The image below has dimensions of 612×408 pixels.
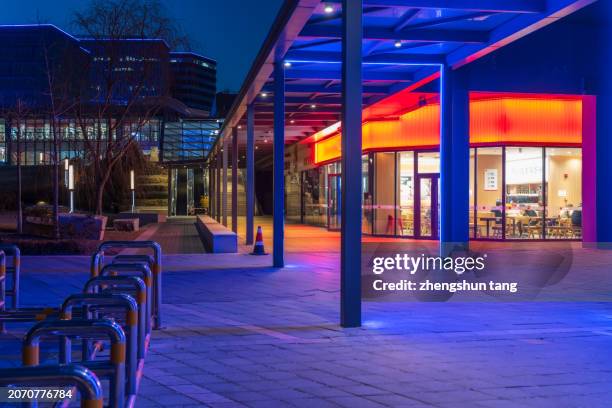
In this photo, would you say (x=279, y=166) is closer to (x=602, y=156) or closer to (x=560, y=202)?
(x=602, y=156)

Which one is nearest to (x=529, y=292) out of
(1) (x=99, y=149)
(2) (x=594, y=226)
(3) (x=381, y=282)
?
(3) (x=381, y=282)

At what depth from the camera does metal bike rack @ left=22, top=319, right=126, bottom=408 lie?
370 centimetres

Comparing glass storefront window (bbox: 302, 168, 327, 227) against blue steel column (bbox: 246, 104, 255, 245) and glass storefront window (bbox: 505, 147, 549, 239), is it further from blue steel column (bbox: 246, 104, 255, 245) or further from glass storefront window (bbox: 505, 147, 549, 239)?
blue steel column (bbox: 246, 104, 255, 245)

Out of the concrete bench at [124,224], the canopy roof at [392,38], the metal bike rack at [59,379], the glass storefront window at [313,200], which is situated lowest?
the concrete bench at [124,224]

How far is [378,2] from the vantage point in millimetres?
11586

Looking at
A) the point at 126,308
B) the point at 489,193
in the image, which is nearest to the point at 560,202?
the point at 489,193

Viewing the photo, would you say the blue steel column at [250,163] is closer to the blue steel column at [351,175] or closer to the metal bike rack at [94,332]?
the blue steel column at [351,175]

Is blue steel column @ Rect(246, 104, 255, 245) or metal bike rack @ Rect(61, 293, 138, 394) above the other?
blue steel column @ Rect(246, 104, 255, 245)

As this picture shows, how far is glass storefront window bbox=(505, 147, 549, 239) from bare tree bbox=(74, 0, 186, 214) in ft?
38.1

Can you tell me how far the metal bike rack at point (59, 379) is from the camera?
2699mm

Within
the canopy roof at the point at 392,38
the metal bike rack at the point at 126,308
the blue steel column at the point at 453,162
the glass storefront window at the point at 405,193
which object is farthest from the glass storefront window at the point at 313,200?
the metal bike rack at the point at 126,308

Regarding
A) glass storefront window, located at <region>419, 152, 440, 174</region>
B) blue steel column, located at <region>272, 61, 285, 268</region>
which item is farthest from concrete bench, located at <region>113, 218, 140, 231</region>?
blue steel column, located at <region>272, 61, 285, 268</region>

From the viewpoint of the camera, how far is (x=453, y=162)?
54.7ft

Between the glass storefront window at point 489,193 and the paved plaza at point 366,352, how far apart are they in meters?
11.4
